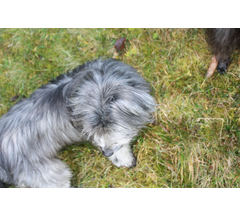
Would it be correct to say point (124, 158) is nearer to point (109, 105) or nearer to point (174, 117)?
point (174, 117)

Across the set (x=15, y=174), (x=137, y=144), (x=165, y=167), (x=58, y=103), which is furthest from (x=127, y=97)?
(x=15, y=174)

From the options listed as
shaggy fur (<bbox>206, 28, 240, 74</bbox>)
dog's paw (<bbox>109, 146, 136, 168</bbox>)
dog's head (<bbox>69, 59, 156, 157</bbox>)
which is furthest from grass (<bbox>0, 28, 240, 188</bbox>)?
dog's head (<bbox>69, 59, 156, 157</bbox>)

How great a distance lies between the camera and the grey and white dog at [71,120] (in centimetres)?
218

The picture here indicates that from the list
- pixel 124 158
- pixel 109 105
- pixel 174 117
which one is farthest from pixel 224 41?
pixel 124 158

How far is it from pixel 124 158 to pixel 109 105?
52.9 inches

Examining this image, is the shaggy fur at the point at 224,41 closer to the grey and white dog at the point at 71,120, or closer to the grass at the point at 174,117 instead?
the grass at the point at 174,117

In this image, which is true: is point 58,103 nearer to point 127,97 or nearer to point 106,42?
point 127,97

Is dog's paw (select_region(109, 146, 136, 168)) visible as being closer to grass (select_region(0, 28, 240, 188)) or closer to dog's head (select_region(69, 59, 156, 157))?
grass (select_region(0, 28, 240, 188))

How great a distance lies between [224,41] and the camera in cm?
272

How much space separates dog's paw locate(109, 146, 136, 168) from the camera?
3090 millimetres

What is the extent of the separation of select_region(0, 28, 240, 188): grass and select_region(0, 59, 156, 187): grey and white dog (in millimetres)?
413

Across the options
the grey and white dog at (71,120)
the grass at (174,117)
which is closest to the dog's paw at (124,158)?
the grey and white dog at (71,120)

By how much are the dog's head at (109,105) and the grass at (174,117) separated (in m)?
1.09

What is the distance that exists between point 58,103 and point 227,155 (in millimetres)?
2634
